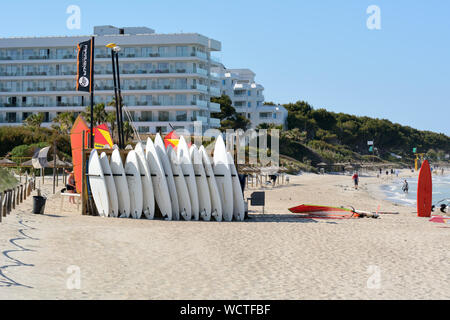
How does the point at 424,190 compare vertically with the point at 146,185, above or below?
below

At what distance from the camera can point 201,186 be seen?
15516 mm

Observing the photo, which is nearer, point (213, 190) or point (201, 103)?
point (213, 190)

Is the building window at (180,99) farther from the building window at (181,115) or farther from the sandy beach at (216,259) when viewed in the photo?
the sandy beach at (216,259)

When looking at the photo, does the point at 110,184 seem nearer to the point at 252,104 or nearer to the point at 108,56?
the point at 108,56

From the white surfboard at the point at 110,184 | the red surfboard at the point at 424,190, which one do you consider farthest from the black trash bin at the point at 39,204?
the red surfboard at the point at 424,190

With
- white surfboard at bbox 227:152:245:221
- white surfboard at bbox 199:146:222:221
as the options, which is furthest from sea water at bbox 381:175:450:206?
white surfboard at bbox 199:146:222:221

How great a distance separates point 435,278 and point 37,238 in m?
7.50

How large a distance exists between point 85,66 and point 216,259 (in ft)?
37.6

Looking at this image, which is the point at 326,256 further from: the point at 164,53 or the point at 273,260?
the point at 164,53

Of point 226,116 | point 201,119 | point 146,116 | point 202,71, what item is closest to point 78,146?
point 201,119

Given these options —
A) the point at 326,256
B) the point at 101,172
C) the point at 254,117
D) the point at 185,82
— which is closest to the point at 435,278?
the point at 326,256

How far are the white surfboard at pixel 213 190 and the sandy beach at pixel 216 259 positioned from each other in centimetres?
66

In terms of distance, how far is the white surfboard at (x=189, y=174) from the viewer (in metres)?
15.4

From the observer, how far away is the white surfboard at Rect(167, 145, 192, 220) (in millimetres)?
15453
